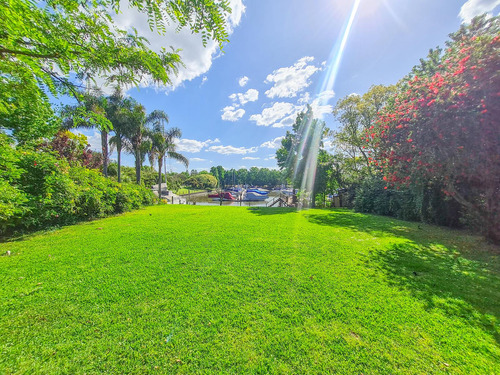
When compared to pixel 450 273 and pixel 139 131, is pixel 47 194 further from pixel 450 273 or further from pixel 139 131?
pixel 139 131

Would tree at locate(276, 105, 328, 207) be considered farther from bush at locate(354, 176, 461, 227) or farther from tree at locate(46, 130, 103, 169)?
tree at locate(46, 130, 103, 169)

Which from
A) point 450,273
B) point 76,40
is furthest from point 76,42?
point 450,273

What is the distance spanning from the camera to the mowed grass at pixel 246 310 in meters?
1.56

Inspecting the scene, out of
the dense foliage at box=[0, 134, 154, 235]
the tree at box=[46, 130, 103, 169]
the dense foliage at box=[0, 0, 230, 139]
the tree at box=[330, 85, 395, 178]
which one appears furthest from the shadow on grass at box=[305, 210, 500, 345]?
the tree at box=[46, 130, 103, 169]

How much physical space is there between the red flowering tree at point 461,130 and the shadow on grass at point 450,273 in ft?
3.75

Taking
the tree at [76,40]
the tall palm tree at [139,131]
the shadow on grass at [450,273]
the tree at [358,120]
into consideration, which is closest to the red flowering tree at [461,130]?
the shadow on grass at [450,273]

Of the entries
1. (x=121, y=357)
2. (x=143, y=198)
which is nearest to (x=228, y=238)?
(x=121, y=357)

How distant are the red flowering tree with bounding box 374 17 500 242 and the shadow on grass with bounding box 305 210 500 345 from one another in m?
1.14

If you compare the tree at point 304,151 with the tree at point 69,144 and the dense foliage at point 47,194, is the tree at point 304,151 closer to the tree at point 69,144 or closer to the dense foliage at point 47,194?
the dense foliage at point 47,194

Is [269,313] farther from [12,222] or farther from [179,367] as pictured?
[12,222]

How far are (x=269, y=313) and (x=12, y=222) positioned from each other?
706 centimetres

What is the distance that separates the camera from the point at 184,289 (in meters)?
A: 2.55

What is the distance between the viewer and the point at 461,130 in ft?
12.9

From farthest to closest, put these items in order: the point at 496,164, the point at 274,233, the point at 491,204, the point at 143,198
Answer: the point at 143,198 → the point at 274,233 → the point at 491,204 → the point at 496,164
